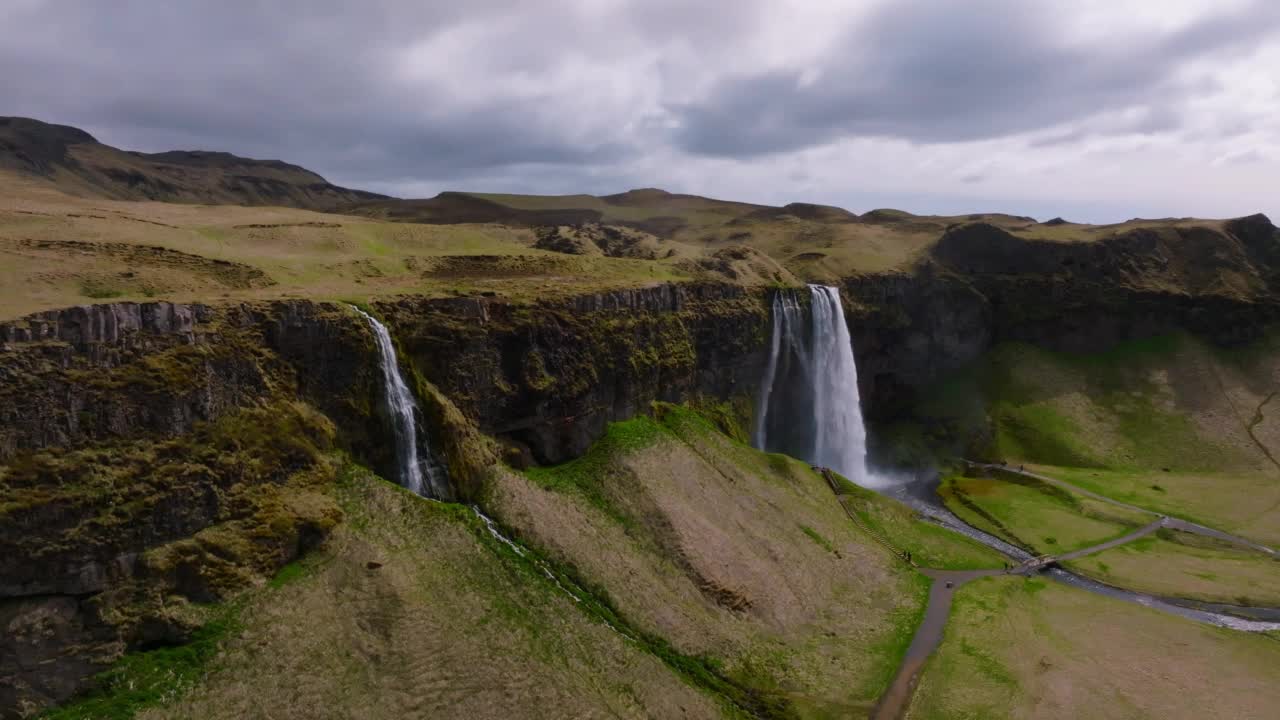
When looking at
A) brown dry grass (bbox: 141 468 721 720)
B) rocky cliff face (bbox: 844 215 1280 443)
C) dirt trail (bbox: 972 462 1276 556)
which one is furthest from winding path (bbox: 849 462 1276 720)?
rocky cliff face (bbox: 844 215 1280 443)

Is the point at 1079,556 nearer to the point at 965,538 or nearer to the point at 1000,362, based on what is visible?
the point at 965,538

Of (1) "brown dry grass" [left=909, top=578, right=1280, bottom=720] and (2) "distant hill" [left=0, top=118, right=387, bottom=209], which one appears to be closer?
(1) "brown dry grass" [left=909, top=578, right=1280, bottom=720]

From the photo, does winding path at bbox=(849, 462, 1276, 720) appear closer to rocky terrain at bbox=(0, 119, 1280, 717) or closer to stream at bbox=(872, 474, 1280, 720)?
stream at bbox=(872, 474, 1280, 720)

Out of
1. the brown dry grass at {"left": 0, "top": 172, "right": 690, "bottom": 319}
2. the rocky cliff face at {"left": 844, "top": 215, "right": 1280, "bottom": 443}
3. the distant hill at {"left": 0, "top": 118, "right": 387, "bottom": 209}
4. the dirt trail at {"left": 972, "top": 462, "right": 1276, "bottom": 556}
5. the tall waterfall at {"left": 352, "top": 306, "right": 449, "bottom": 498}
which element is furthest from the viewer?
the distant hill at {"left": 0, "top": 118, "right": 387, "bottom": 209}

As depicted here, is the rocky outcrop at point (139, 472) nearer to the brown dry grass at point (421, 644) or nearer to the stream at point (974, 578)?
the brown dry grass at point (421, 644)

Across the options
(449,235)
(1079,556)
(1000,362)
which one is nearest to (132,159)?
(449,235)

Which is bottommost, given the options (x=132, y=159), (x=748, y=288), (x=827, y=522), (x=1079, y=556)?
(x=1079, y=556)

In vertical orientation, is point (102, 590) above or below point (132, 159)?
below
